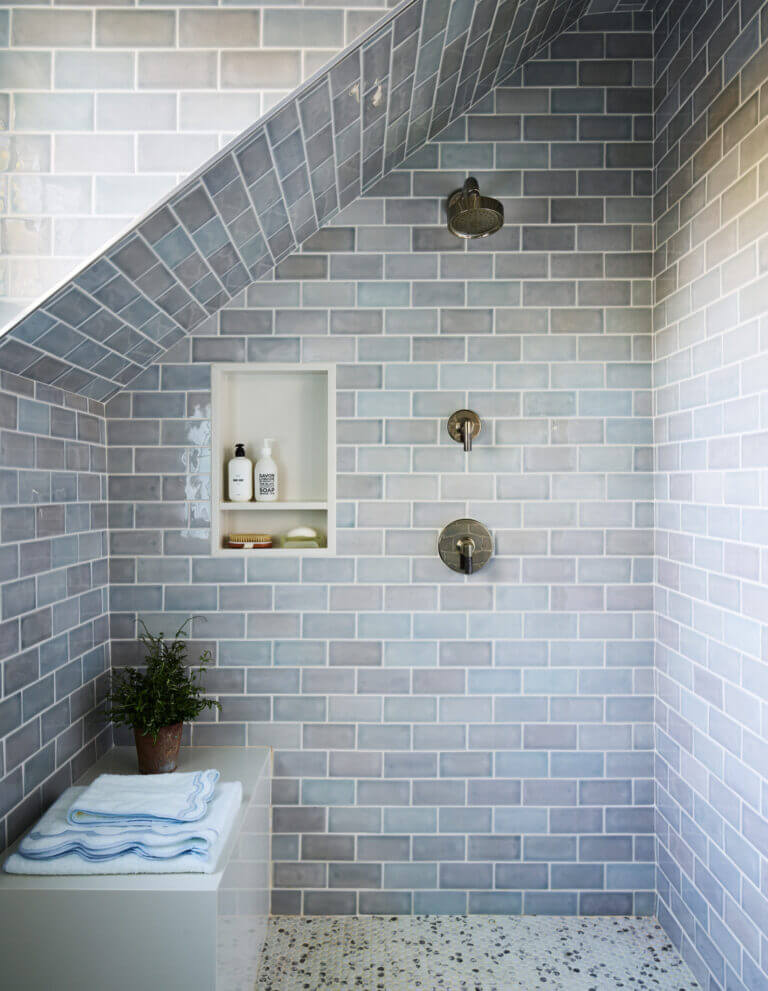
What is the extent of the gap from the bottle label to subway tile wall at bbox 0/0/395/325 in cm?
92

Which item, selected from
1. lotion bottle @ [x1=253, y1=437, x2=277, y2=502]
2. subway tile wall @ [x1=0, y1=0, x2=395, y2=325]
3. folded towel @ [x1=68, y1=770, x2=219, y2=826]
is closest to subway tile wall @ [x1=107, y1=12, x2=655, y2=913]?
lotion bottle @ [x1=253, y1=437, x2=277, y2=502]

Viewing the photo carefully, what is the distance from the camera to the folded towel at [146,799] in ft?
5.00

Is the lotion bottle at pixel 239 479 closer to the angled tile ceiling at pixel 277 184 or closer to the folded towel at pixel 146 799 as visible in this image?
the angled tile ceiling at pixel 277 184

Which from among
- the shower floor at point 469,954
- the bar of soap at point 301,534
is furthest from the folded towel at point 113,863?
the bar of soap at point 301,534

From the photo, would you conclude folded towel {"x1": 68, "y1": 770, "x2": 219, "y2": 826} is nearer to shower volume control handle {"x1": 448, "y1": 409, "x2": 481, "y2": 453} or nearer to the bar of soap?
the bar of soap

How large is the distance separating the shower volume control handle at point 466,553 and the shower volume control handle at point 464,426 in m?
0.28

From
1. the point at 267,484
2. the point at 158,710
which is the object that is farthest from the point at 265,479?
the point at 158,710

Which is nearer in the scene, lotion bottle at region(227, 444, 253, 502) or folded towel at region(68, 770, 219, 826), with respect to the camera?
folded towel at region(68, 770, 219, 826)

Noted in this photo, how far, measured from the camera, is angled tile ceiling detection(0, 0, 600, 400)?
1399 millimetres

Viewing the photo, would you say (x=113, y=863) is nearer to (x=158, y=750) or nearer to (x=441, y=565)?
(x=158, y=750)

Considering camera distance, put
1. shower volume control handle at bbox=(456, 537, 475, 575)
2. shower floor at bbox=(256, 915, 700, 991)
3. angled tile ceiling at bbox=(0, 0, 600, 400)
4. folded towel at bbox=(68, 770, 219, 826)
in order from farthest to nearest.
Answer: shower volume control handle at bbox=(456, 537, 475, 575)
shower floor at bbox=(256, 915, 700, 991)
folded towel at bbox=(68, 770, 219, 826)
angled tile ceiling at bbox=(0, 0, 600, 400)

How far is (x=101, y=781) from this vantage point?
1669 millimetres

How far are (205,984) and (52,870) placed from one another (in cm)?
40

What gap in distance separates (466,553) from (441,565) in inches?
4.1
